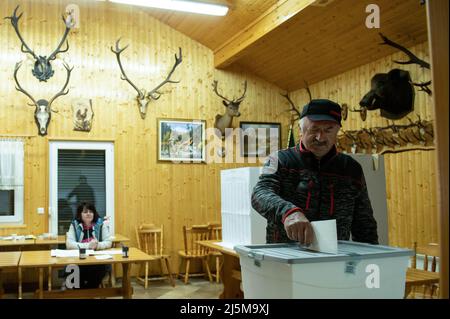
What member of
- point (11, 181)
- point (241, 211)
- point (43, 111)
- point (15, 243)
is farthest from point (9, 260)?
point (43, 111)

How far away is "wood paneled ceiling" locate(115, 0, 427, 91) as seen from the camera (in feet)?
20.0

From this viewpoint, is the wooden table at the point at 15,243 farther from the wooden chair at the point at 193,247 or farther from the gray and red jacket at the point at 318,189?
the gray and red jacket at the point at 318,189

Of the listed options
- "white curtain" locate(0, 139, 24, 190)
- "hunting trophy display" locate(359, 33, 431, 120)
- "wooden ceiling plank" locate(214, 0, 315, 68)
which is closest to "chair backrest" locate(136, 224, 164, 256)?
"white curtain" locate(0, 139, 24, 190)

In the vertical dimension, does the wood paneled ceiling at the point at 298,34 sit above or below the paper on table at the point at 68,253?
above

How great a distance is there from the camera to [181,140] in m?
8.35

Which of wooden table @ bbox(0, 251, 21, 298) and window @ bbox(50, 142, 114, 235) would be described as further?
window @ bbox(50, 142, 114, 235)

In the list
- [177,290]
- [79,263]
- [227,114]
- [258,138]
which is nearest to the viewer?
[79,263]

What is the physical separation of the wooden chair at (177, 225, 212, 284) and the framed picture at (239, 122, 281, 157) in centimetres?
158

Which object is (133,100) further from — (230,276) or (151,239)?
(230,276)

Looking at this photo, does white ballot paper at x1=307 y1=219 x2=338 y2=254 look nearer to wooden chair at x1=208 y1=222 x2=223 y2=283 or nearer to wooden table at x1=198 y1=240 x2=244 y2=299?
wooden table at x1=198 y1=240 x2=244 y2=299

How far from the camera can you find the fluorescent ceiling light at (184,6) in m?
6.68

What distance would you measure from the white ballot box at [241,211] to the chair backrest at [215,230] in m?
1.95

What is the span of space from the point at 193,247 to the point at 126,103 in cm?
252

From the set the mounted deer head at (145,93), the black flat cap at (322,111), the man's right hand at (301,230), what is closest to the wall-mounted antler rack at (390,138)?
the mounted deer head at (145,93)
